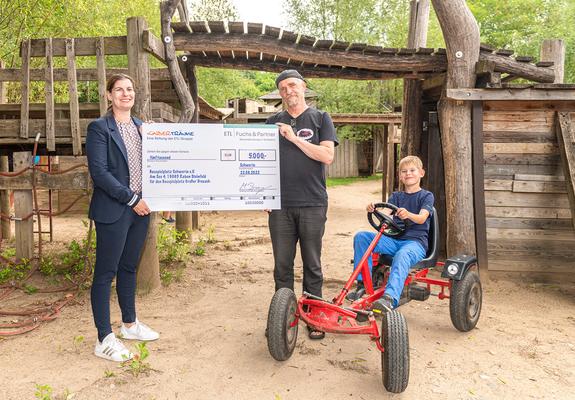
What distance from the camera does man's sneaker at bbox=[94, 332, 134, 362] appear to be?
363cm

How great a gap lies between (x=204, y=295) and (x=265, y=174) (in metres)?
2.12

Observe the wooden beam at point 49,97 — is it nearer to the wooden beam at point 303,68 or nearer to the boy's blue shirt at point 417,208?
the wooden beam at point 303,68

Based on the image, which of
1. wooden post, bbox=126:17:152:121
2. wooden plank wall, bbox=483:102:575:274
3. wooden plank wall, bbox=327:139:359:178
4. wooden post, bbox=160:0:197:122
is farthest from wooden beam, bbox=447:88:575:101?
wooden plank wall, bbox=327:139:359:178

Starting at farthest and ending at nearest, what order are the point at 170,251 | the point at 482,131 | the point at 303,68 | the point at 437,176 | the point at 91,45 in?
the point at 437,176 < the point at 303,68 < the point at 170,251 < the point at 482,131 < the point at 91,45

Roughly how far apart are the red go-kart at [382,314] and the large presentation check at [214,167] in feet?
2.97

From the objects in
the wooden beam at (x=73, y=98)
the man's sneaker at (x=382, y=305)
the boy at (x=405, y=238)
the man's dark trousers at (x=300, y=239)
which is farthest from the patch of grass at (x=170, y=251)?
the man's sneaker at (x=382, y=305)

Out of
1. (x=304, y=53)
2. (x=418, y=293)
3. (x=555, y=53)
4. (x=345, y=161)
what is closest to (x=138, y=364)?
(x=418, y=293)

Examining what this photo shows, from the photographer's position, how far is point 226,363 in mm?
3734

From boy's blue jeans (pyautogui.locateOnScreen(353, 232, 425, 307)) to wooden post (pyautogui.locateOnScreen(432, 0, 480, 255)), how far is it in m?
2.39

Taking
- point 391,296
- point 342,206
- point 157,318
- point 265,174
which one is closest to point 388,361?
point 391,296

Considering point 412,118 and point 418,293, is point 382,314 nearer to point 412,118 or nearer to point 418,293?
point 418,293

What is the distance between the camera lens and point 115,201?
3.48 metres

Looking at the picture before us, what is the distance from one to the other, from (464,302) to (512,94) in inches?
127

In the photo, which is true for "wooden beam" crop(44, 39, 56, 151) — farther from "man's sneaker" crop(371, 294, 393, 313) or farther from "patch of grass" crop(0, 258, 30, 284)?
"man's sneaker" crop(371, 294, 393, 313)
